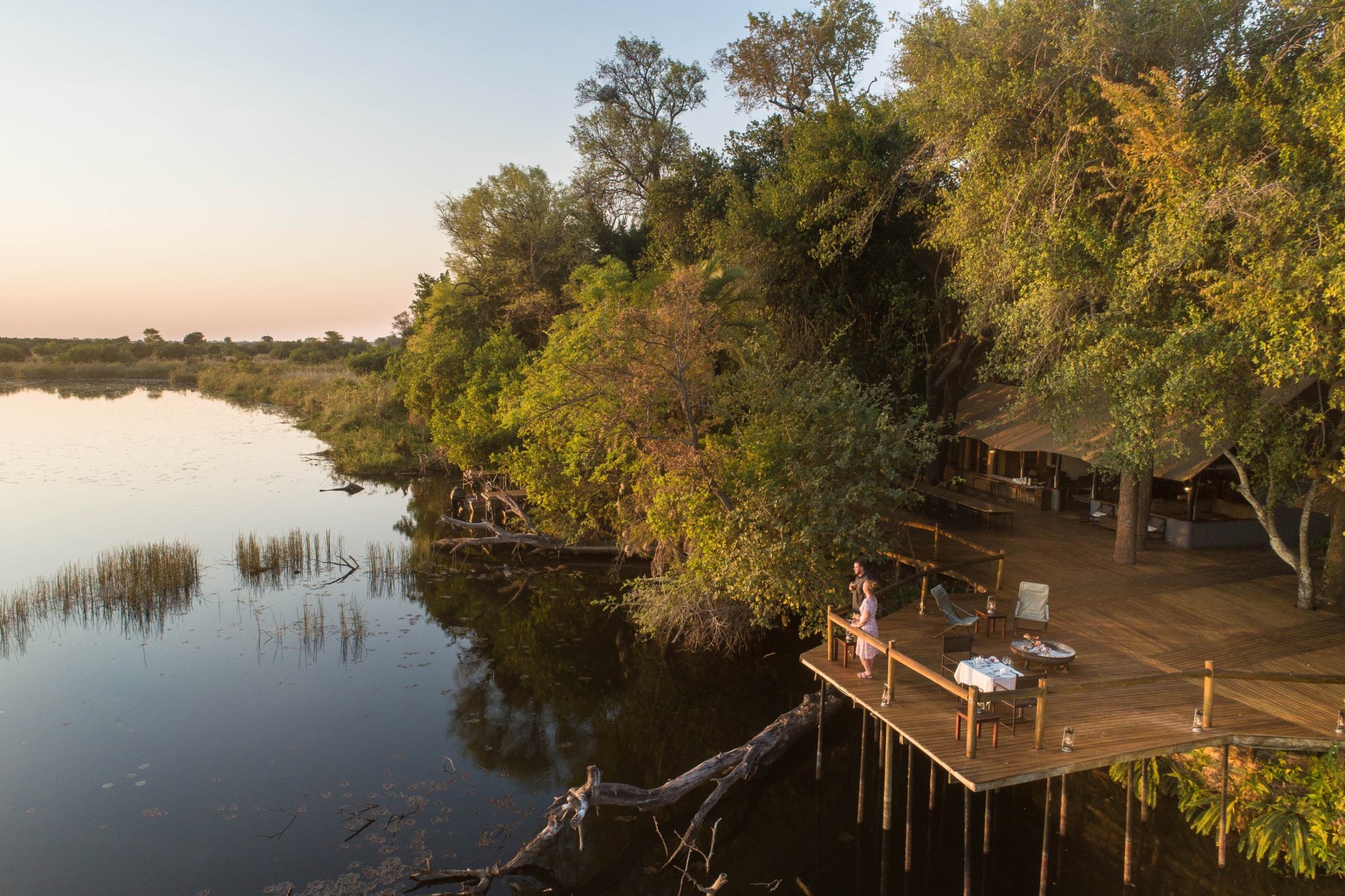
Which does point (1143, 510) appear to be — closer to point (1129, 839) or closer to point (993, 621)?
point (993, 621)

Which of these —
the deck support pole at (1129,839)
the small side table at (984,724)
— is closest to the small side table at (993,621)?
the small side table at (984,724)

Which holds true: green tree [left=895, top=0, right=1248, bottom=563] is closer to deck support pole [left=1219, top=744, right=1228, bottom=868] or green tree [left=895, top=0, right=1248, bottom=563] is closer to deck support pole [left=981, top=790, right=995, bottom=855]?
deck support pole [left=1219, top=744, right=1228, bottom=868]

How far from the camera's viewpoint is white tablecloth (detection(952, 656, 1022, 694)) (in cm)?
952

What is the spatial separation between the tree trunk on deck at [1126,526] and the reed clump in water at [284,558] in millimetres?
19812

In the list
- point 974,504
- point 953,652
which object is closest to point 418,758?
point 953,652

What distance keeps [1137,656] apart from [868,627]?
394cm

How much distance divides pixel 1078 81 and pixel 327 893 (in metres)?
17.3

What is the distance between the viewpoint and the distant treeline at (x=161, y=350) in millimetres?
96938

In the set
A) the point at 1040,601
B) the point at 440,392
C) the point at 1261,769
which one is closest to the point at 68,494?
the point at 440,392

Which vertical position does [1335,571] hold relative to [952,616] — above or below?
above

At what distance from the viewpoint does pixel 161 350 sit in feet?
355

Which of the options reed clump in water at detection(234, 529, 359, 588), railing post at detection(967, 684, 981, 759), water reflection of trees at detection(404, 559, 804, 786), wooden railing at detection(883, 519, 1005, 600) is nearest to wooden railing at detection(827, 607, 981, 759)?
railing post at detection(967, 684, 981, 759)

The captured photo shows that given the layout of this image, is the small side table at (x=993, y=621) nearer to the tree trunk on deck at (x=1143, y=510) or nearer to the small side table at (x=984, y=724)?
the small side table at (x=984, y=724)

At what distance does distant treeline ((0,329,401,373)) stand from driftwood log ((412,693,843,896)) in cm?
6874
